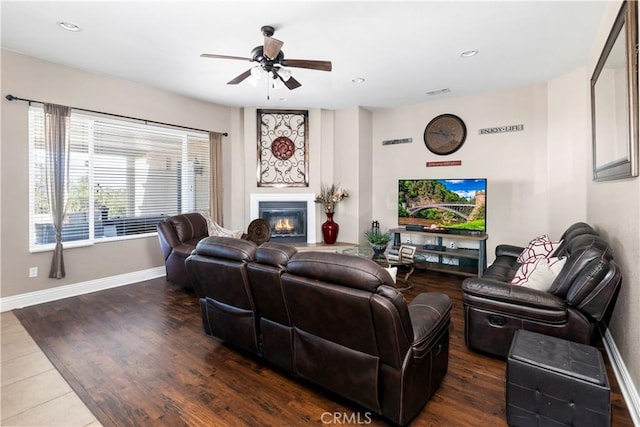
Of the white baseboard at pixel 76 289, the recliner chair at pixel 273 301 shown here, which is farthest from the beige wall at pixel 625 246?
the white baseboard at pixel 76 289

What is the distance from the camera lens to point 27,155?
364 centimetres

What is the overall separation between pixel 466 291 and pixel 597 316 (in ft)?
2.65

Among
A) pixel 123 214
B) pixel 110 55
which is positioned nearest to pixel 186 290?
pixel 123 214

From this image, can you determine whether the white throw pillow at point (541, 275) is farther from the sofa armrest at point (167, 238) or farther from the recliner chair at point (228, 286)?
the sofa armrest at point (167, 238)

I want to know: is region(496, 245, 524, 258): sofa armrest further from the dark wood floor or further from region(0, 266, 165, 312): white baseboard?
region(0, 266, 165, 312): white baseboard

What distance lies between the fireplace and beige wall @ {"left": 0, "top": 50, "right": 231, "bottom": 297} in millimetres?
2025

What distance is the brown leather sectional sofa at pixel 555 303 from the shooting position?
2.04 m

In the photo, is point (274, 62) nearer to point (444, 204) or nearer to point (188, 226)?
point (188, 226)

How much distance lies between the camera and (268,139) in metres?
5.93

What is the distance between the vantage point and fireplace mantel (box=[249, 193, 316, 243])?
5930mm

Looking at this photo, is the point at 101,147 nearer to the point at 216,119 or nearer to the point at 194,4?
the point at 216,119

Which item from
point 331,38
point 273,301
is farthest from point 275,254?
point 331,38

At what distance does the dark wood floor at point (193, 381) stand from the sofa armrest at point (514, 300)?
0.47m

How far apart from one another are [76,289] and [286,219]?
3.40m
